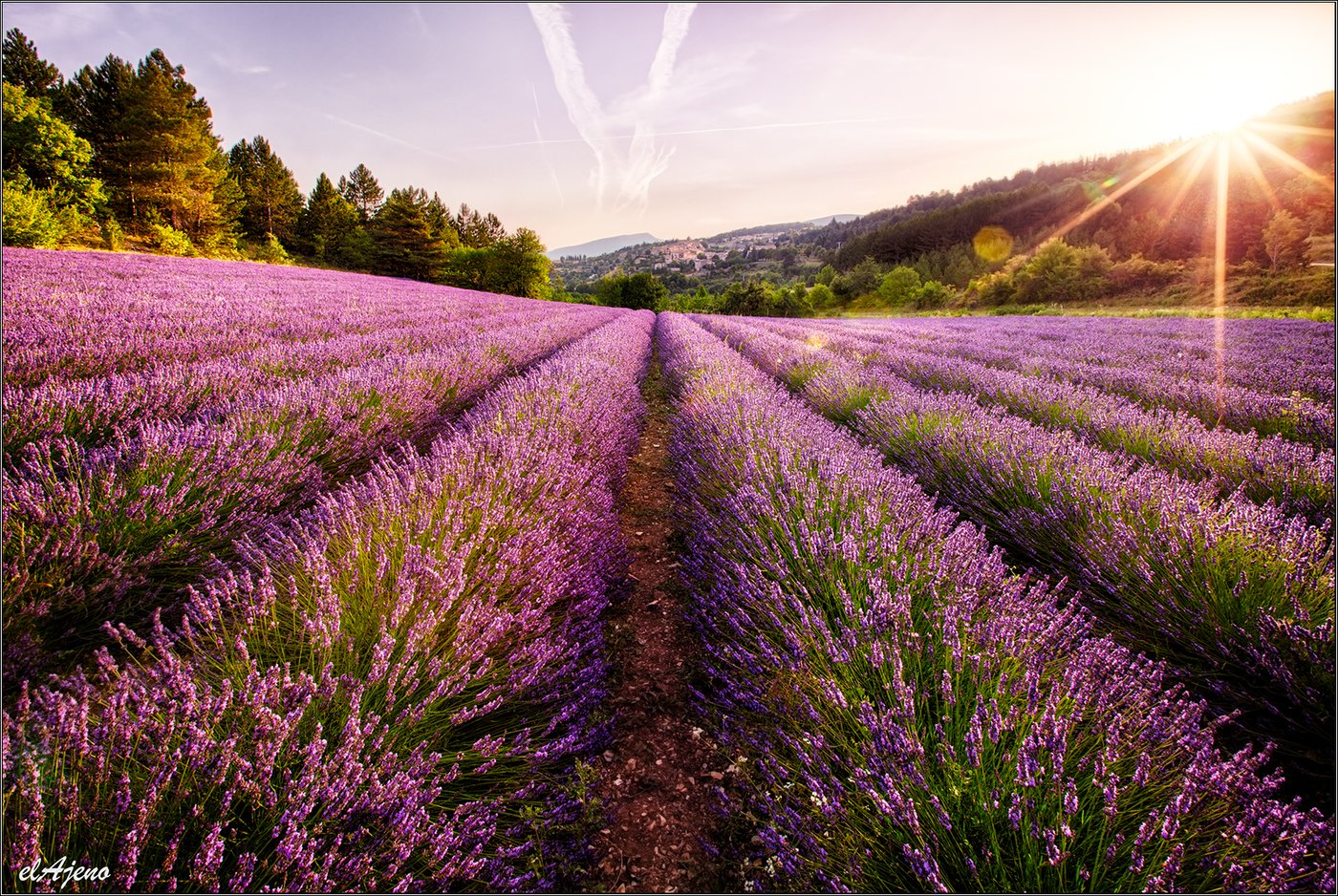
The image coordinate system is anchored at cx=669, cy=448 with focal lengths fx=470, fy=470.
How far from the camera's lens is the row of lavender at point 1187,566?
149cm

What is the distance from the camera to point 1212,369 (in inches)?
231

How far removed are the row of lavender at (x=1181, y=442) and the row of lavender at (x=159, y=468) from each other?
4516mm

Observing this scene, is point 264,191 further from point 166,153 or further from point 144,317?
point 144,317

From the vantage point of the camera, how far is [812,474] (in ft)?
7.87

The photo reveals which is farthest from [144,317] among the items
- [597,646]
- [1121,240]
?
[1121,240]

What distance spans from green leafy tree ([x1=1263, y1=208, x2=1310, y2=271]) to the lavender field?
131ft

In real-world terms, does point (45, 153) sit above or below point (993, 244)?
above

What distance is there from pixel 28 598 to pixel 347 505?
0.88 meters

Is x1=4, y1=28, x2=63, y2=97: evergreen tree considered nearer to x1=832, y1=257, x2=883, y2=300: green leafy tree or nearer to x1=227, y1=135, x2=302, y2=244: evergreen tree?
x1=227, y1=135, x2=302, y2=244: evergreen tree

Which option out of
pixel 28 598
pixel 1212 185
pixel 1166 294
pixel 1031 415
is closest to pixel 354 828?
pixel 28 598

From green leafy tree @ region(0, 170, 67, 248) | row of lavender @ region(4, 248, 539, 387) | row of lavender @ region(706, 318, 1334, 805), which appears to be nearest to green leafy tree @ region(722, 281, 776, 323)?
row of lavender @ region(4, 248, 539, 387)

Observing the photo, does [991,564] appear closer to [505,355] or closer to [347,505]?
[347,505]

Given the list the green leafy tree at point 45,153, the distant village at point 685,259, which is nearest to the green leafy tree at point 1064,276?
the green leafy tree at point 45,153

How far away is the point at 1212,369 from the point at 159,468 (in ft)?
32.1
